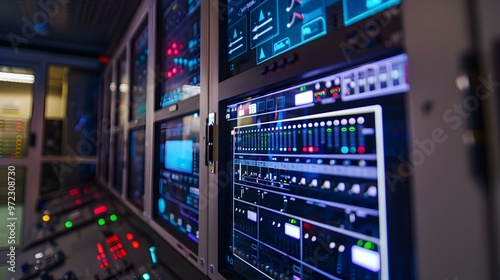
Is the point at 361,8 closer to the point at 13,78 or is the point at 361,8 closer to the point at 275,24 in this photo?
the point at 275,24

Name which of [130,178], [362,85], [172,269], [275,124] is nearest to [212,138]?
[275,124]

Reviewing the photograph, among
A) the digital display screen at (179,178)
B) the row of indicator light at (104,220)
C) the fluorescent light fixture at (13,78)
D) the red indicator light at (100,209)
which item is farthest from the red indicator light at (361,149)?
the red indicator light at (100,209)

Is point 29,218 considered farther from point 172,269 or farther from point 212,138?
point 212,138

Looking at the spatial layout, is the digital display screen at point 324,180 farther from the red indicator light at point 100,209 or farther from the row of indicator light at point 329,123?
the red indicator light at point 100,209

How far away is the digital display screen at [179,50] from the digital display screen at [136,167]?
490mm

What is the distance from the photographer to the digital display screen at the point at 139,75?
1.78 meters

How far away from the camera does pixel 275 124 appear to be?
71 cm

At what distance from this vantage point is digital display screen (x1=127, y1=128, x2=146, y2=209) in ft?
5.77

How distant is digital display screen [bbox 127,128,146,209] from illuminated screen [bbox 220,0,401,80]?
3.69 ft

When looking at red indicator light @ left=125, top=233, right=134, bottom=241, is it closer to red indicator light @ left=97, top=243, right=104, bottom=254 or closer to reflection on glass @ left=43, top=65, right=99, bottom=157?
red indicator light @ left=97, top=243, right=104, bottom=254

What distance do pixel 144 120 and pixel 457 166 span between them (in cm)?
160

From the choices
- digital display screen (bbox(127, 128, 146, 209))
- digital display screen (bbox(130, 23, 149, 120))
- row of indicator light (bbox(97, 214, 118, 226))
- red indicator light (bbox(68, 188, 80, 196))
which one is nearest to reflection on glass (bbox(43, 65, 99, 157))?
red indicator light (bbox(68, 188, 80, 196))

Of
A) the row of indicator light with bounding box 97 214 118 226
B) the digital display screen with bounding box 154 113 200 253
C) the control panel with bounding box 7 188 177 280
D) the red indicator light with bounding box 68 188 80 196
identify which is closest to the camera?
the digital display screen with bounding box 154 113 200 253

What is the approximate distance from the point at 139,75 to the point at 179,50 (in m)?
0.79
